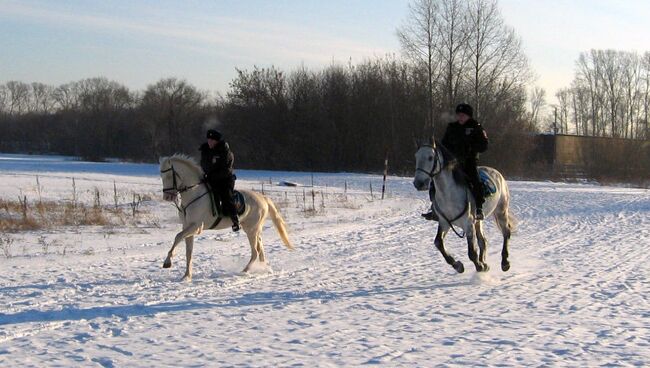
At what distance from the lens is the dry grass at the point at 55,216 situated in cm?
1748

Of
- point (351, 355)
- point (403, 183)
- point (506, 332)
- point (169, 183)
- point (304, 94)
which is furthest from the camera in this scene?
point (304, 94)

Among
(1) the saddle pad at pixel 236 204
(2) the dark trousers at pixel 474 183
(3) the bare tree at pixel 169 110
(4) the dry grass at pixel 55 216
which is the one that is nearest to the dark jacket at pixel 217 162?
(1) the saddle pad at pixel 236 204

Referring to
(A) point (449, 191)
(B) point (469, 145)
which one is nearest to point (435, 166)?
(A) point (449, 191)

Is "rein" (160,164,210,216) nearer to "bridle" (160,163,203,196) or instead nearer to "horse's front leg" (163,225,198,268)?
"bridle" (160,163,203,196)

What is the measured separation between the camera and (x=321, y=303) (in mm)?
9297

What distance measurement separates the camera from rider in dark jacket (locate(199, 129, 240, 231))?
11547mm

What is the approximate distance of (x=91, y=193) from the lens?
2778cm

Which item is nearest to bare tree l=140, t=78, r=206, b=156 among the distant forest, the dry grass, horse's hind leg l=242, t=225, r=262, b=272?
the distant forest

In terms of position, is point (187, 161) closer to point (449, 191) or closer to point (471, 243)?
point (449, 191)

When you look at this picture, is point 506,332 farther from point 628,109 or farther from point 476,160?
point 628,109

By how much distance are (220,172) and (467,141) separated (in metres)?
4.08

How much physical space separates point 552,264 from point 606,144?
2179 inches

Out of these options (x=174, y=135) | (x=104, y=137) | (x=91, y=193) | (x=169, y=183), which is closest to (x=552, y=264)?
(x=169, y=183)

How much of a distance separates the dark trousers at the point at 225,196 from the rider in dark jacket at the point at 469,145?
326 cm
